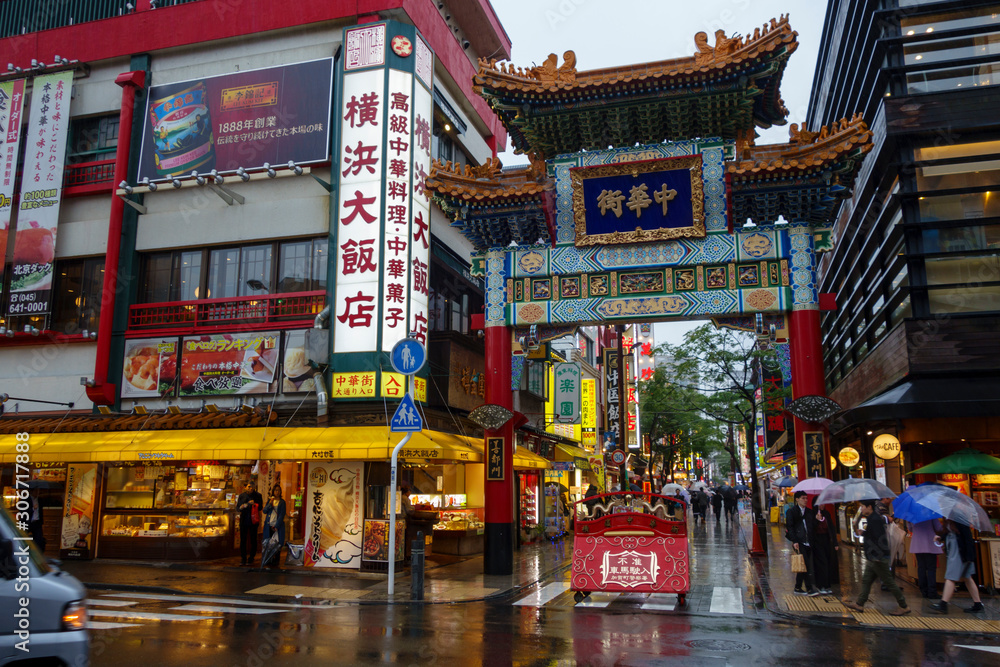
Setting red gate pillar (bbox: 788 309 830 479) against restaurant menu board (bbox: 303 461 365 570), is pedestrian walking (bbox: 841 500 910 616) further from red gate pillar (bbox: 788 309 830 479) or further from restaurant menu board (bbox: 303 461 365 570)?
restaurant menu board (bbox: 303 461 365 570)

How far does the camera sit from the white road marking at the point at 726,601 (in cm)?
1224

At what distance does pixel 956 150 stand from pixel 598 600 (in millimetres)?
13584

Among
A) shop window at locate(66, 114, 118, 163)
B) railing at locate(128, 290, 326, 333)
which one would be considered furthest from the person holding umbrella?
shop window at locate(66, 114, 118, 163)

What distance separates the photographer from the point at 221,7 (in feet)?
70.4

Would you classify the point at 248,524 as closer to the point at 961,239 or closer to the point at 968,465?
the point at 968,465

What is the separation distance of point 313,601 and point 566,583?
5.38m

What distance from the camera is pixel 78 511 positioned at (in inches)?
766

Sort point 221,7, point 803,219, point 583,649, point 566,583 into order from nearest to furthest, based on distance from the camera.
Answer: point 583,649, point 566,583, point 803,219, point 221,7

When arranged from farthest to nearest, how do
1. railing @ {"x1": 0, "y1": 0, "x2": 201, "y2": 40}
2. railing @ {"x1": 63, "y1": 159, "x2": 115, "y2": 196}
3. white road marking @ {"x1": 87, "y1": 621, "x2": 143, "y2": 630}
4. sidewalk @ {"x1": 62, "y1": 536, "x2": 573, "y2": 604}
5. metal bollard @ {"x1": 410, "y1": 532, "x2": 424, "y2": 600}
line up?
railing @ {"x1": 0, "y1": 0, "x2": 201, "y2": 40}
railing @ {"x1": 63, "y1": 159, "x2": 115, "y2": 196}
sidewalk @ {"x1": 62, "y1": 536, "x2": 573, "y2": 604}
metal bollard @ {"x1": 410, "y1": 532, "x2": 424, "y2": 600}
white road marking @ {"x1": 87, "y1": 621, "x2": 143, "y2": 630}

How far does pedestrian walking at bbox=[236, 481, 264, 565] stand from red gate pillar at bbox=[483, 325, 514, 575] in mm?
5948

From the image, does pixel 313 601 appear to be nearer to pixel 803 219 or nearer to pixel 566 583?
pixel 566 583

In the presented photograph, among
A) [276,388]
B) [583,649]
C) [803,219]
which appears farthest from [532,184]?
[583,649]

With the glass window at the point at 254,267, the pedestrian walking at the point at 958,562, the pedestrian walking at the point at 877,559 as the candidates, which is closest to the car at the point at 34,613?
the pedestrian walking at the point at 877,559

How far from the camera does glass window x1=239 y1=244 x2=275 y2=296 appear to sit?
1994 centimetres
